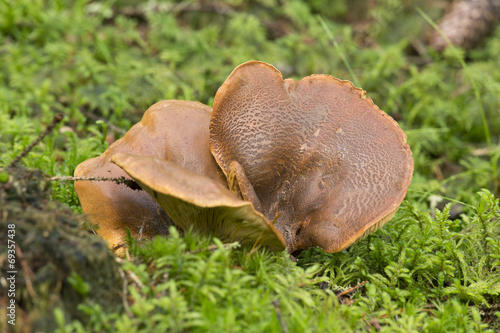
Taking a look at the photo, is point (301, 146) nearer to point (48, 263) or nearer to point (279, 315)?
point (279, 315)

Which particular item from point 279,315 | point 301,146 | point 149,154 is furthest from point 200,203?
point 301,146

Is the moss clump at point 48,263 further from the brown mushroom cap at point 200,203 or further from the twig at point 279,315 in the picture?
the twig at point 279,315

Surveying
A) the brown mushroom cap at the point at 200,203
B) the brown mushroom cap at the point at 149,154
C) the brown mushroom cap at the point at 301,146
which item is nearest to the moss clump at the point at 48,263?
the brown mushroom cap at the point at 200,203

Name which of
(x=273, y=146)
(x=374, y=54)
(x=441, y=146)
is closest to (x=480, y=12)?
(x=374, y=54)

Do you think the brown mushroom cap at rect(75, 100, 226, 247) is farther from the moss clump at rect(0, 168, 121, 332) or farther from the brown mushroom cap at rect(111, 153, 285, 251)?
the moss clump at rect(0, 168, 121, 332)

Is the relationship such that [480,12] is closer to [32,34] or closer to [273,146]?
[273,146]

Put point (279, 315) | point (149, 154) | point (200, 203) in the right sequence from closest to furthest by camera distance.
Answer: point (200, 203), point (279, 315), point (149, 154)
